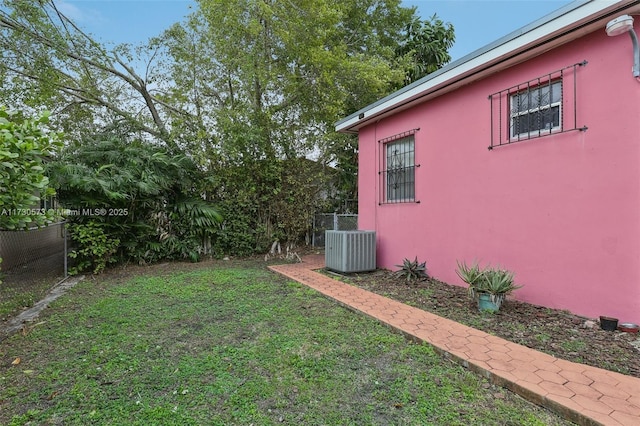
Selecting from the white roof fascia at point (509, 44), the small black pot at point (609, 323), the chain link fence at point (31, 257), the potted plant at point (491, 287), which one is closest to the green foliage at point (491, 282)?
the potted plant at point (491, 287)

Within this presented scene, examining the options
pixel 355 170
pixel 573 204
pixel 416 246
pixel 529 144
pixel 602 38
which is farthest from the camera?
pixel 355 170

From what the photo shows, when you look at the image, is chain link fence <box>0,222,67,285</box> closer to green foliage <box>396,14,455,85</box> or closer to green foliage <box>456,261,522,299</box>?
green foliage <box>456,261,522,299</box>

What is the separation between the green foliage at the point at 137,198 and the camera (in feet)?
20.3

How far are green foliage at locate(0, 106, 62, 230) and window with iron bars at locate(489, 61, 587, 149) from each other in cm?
494

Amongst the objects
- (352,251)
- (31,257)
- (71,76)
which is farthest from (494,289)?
(71,76)

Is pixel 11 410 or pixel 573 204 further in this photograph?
pixel 573 204

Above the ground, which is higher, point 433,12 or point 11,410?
point 433,12

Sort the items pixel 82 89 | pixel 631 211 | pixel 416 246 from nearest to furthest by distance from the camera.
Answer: pixel 631 211 < pixel 416 246 < pixel 82 89

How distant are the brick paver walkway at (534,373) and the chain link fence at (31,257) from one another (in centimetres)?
629

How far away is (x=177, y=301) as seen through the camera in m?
4.57

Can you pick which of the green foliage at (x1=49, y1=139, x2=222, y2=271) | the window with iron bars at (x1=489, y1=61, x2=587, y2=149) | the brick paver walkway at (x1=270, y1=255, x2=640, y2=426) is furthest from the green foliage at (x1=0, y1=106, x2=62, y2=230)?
the window with iron bars at (x1=489, y1=61, x2=587, y2=149)

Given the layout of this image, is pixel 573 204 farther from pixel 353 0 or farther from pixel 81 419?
pixel 353 0

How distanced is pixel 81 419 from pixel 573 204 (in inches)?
185

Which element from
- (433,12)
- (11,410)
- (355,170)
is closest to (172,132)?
(355,170)
